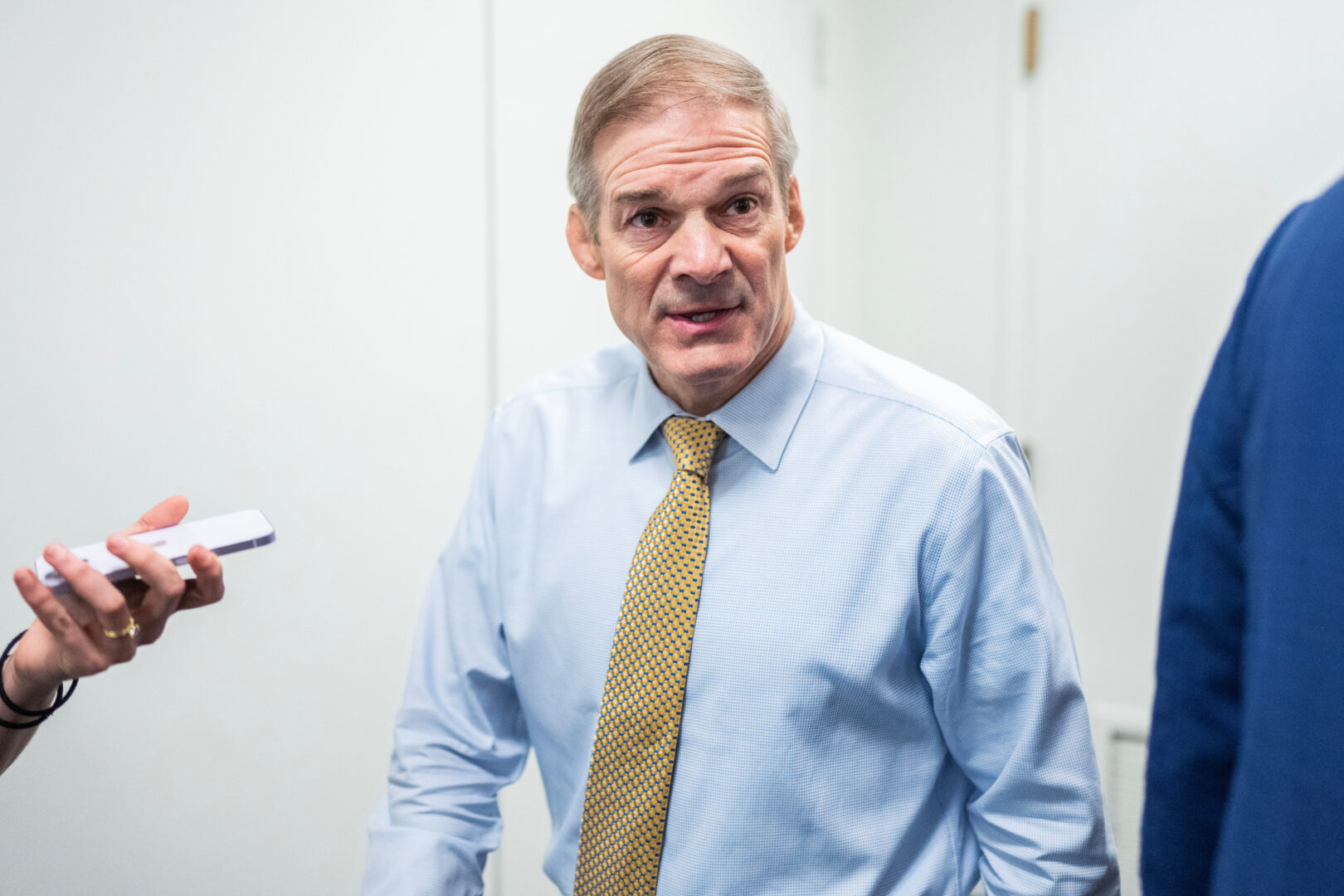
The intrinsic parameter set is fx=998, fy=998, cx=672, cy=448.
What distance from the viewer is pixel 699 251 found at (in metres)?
1.03

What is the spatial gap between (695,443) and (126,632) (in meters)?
0.58

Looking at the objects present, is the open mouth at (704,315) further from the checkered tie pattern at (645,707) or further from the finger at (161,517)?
the finger at (161,517)

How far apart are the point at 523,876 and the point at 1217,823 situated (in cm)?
152

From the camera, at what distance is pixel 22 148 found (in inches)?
44.1

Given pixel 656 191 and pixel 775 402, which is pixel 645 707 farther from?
pixel 656 191

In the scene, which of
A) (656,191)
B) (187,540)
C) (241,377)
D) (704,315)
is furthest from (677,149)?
(241,377)

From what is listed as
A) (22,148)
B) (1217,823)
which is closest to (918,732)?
(1217,823)

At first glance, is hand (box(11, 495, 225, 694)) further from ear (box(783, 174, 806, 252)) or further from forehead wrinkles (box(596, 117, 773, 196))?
ear (box(783, 174, 806, 252))

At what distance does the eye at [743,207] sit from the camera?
108 centimetres

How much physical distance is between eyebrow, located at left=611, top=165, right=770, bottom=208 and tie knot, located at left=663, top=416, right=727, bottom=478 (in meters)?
0.25

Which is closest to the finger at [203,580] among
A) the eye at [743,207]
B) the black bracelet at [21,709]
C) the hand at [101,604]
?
the hand at [101,604]

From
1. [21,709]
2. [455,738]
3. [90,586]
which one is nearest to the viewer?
[90,586]

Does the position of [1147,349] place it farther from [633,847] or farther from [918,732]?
[633,847]

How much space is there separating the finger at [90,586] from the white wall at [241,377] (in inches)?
16.4
